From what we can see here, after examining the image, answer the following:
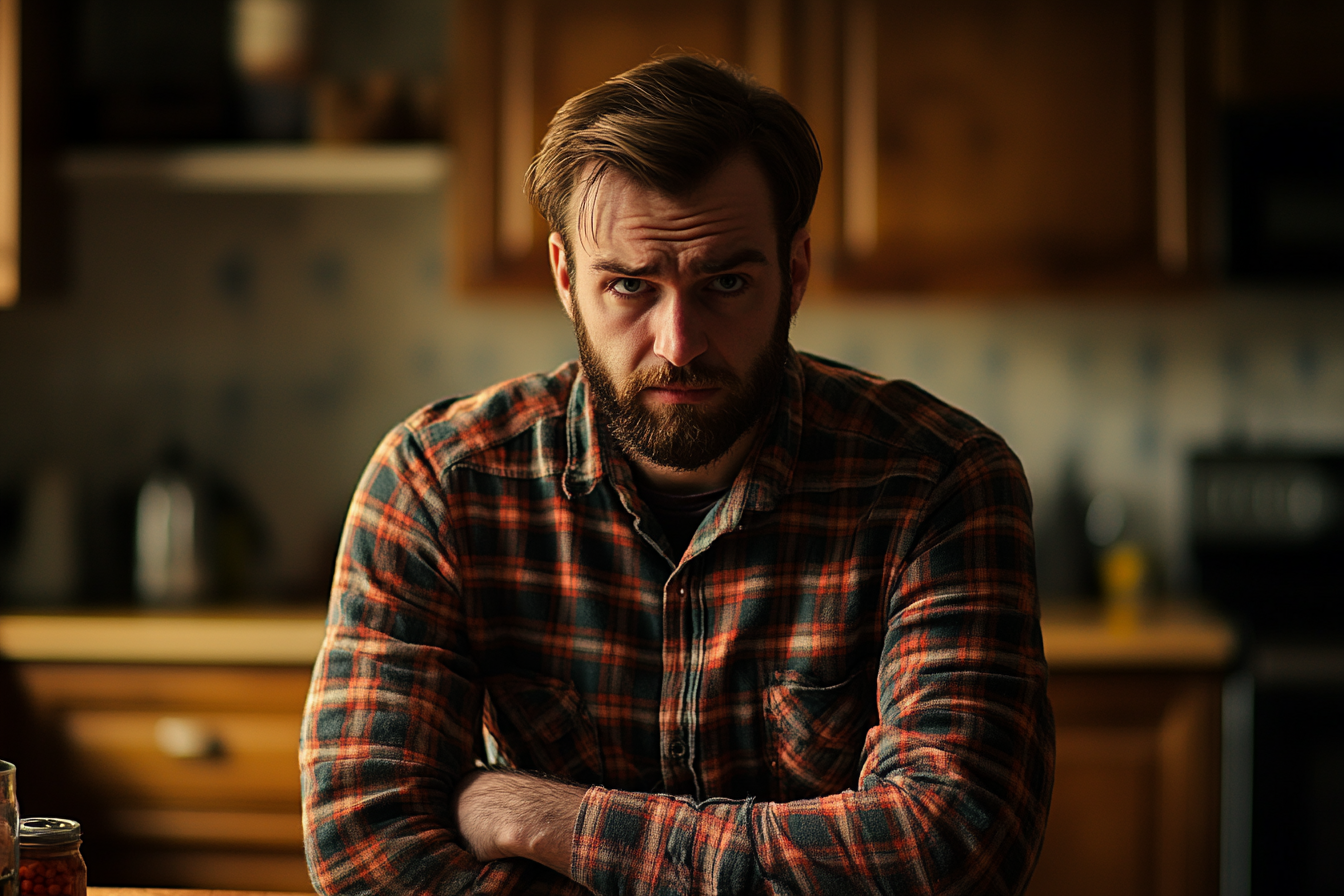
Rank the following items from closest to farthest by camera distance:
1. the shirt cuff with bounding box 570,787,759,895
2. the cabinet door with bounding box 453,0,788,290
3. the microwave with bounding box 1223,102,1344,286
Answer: the shirt cuff with bounding box 570,787,759,895, the microwave with bounding box 1223,102,1344,286, the cabinet door with bounding box 453,0,788,290

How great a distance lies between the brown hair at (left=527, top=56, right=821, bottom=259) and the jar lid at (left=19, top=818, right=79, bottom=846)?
68cm

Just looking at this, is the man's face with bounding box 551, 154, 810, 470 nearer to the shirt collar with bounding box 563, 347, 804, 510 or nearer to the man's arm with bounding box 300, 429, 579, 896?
the shirt collar with bounding box 563, 347, 804, 510

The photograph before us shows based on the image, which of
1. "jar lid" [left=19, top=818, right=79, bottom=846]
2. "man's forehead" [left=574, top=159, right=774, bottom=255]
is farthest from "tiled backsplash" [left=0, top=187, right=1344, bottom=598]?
"jar lid" [left=19, top=818, right=79, bottom=846]

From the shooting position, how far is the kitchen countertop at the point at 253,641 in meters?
2.23

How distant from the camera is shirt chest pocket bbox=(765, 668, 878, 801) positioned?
1.23 metres

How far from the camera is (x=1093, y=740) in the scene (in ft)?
7.39

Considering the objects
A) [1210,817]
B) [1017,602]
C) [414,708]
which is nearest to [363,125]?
[414,708]

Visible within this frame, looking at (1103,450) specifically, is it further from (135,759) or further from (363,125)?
(135,759)

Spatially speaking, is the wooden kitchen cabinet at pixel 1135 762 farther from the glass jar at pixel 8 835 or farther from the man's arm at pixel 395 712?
the glass jar at pixel 8 835

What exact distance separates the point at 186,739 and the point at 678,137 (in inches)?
65.3

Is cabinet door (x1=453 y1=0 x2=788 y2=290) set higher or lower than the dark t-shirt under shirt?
higher

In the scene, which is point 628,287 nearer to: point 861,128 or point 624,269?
point 624,269

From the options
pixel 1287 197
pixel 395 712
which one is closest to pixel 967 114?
pixel 1287 197

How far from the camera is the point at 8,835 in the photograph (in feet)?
2.77
